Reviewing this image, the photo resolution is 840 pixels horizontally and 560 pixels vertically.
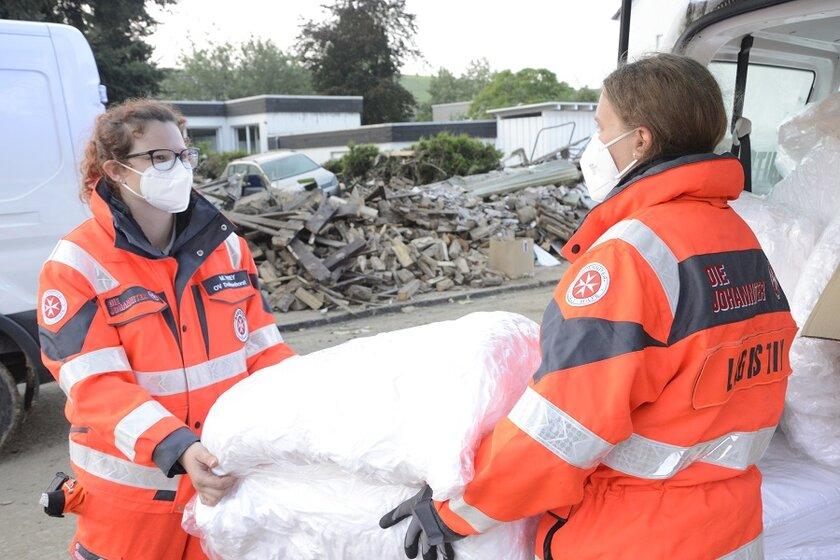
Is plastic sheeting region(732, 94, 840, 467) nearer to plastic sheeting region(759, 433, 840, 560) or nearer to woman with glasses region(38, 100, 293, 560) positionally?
plastic sheeting region(759, 433, 840, 560)

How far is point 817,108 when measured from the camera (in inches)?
119

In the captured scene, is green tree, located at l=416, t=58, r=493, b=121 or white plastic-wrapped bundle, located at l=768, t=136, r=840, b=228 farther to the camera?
green tree, located at l=416, t=58, r=493, b=121

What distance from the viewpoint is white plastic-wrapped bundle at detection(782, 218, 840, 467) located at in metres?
2.29

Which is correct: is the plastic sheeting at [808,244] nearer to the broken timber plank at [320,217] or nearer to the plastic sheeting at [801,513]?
the plastic sheeting at [801,513]

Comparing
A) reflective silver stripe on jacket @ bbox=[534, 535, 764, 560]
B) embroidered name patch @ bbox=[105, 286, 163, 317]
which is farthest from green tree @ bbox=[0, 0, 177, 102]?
reflective silver stripe on jacket @ bbox=[534, 535, 764, 560]

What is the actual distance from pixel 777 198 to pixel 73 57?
13.6ft

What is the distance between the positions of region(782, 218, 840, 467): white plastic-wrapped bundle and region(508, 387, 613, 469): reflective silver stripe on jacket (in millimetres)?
1334

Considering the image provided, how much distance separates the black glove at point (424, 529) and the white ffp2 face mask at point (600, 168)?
0.78 m

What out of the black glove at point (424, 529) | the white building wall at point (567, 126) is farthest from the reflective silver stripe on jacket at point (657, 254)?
the white building wall at point (567, 126)

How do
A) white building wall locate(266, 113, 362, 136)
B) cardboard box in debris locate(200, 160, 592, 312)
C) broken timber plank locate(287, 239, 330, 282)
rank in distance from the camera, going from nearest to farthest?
broken timber plank locate(287, 239, 330, 282) < cardboard box in debris locate(200, 160, 592, 312) < white building wall locate(266, 113, 362, 136)

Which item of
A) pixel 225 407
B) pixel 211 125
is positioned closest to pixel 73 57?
pixel 225 407

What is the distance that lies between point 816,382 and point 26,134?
4.38 metres

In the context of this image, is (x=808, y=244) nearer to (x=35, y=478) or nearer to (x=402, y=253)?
(x=35, y=478)

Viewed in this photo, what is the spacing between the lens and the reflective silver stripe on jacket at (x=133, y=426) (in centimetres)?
178
